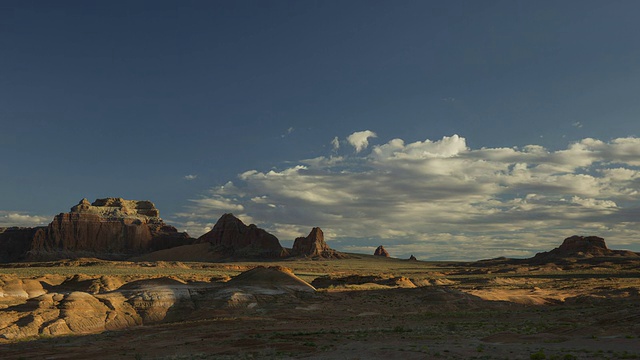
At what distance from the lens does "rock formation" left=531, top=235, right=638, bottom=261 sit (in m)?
168

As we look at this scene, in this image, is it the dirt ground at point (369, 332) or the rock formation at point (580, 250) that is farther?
the rock formation at point (580, 250)

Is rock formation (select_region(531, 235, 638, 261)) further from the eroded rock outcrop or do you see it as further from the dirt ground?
the eroded rock outcrop

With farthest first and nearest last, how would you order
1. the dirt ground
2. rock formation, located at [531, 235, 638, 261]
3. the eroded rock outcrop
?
rock formation, located at [531, 235, 638, 261]
the eroded rock outcrop
the dirt ground

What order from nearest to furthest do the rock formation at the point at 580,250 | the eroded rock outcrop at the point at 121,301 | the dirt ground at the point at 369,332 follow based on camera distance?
1. the dirt ground at the point at 369,332
2. the eroded rock outcrop at the point at 121,301
3. the rock formation at the point at 580,250

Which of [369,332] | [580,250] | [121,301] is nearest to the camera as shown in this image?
[369,332]

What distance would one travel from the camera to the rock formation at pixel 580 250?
168113 mm

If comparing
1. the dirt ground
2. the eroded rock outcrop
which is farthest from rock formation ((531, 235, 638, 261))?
the eroded rock outcrop

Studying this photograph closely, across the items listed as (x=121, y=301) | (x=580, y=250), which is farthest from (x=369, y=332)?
(x=580, y=250)

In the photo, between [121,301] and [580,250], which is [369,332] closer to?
[121,301]

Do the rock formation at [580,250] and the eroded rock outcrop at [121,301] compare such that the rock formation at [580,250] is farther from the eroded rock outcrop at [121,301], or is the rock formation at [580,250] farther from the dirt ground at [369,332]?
the eroded rock outcrop at [121,301]

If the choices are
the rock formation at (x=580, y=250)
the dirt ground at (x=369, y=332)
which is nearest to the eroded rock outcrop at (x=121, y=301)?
the dirt ground at (x=369, y=332)

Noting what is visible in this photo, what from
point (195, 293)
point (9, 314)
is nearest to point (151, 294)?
point (195, 293)

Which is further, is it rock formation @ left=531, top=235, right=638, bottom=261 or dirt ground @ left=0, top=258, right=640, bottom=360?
rock formation @ left=531, top=235, right=638, bottom=261

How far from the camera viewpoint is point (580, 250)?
17312 cm
